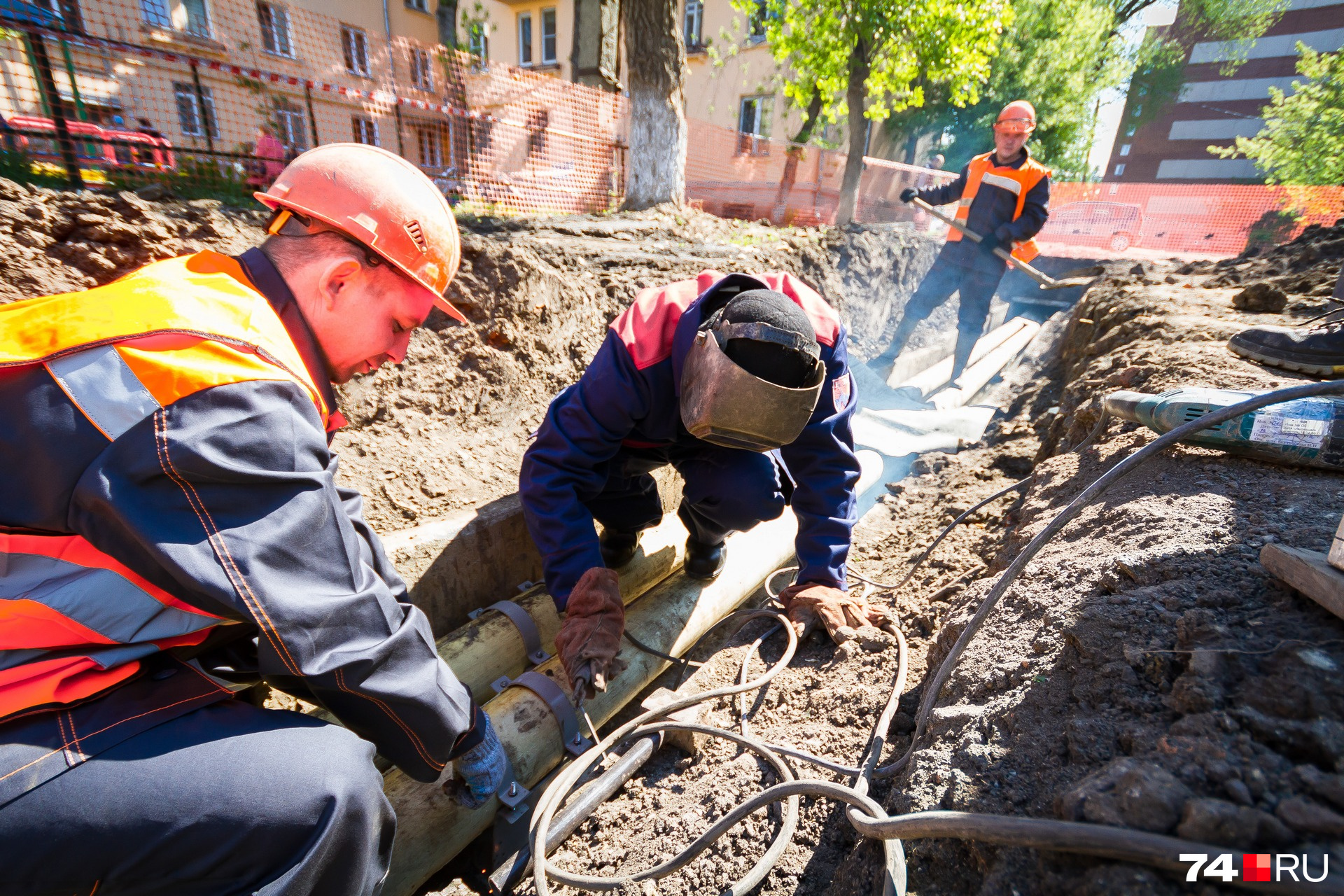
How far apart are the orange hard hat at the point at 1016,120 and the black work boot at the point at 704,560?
580cm

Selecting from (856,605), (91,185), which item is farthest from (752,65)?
(856,605)

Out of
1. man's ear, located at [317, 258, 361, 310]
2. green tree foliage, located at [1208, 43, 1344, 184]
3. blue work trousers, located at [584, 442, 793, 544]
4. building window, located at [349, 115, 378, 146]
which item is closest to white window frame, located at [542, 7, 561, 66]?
building window, located at [349, 115, 378, 146]

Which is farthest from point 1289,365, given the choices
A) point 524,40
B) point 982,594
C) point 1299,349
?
point 524,40

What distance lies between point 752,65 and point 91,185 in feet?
65.7

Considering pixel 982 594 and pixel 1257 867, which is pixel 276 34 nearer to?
pixel 982 594

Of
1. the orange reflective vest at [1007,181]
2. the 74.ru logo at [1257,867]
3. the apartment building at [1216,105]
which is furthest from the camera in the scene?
the apartment building at [1216,105]

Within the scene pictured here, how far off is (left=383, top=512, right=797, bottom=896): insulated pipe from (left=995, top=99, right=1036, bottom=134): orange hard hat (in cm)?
566

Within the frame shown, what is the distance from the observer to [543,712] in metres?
2.10

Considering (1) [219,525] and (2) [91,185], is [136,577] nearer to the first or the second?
(1) [219,525]

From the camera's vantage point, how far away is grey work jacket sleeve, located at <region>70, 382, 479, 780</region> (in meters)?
1.14

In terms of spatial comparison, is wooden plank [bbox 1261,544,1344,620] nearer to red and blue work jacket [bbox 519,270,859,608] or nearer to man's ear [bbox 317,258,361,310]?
red and blue work jacket [bbox 519,270,859,608]

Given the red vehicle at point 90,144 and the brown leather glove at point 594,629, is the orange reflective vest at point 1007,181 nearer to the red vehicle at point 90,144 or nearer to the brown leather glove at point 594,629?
the brown leather glove at point 594,629

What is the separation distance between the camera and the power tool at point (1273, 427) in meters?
1.95

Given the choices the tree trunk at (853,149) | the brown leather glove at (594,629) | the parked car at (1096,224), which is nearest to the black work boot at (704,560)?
the brown leather glove at (594,629)
